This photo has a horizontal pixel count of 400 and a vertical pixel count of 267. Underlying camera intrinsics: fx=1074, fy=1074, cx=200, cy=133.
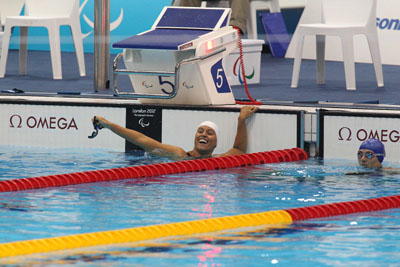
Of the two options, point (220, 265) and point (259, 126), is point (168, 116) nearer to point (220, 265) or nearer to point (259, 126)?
point (259, 126)

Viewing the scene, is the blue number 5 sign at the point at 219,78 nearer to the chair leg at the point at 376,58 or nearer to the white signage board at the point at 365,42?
the white signage board at the point at 365,42

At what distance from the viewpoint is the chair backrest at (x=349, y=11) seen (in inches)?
337

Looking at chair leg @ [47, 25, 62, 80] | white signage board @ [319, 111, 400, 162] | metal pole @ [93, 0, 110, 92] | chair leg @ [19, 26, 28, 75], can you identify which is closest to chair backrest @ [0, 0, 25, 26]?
chair leg @ [19, 26, 28, 75]

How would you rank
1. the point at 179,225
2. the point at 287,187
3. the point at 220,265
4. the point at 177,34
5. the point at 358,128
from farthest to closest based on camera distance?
the point at 177,34, the point at 358,128, the point at 287,187, the point at 179,225, the point at 220,265

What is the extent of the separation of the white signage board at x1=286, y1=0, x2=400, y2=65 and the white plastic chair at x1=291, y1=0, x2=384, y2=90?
45mm

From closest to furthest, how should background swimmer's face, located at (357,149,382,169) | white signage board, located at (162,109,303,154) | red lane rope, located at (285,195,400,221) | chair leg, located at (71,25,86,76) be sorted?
red lane rope, located at (285,195,400,221) < background swimmer's face, located at (357,149,382,169) < white signage board, located at (162,109,303,154) < chair leg, located at (71,25,86,76)

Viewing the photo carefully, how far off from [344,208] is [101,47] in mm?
3745

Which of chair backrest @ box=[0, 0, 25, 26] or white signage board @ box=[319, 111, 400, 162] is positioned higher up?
chair backrest @ box=[0, 0, 25, 26]

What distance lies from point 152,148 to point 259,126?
80 cm

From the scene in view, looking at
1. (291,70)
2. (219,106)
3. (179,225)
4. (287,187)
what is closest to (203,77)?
(219,106)

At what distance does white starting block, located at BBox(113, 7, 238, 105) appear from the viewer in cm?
795

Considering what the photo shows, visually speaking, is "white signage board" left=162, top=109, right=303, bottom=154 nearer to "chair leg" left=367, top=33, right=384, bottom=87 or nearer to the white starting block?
the white starting block

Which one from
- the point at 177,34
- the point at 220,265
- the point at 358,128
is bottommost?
the point at 220,265

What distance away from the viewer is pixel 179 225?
5.13 metres
